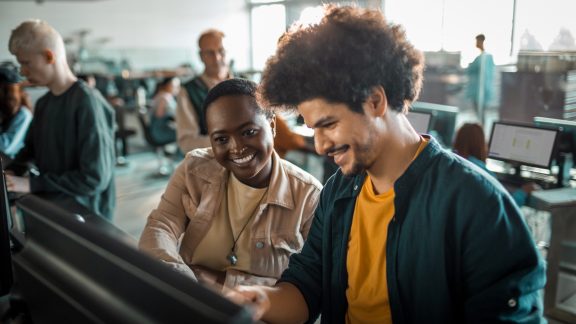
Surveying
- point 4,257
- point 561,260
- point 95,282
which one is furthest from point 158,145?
point 95,282

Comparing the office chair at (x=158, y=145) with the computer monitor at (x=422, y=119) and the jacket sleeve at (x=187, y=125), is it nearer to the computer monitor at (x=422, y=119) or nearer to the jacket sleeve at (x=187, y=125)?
the jacket sleeve at (x=187, y=125)

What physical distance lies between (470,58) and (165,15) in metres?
8.46

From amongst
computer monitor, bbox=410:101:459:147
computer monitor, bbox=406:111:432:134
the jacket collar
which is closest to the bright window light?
computer monitor, bbox=410:101:459:147

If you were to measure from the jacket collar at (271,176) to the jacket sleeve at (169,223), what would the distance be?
0.06m

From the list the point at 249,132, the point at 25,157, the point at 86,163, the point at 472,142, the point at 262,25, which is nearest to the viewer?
the point at 249,132

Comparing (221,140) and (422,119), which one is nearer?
(221,140)

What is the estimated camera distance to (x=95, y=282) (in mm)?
538

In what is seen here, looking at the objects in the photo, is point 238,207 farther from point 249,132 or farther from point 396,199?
point 396,199

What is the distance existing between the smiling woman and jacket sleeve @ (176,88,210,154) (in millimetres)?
1447

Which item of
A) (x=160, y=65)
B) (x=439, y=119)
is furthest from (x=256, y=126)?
(x=160, y=65)

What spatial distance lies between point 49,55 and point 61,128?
0.97ft

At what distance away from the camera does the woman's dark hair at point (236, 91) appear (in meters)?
1.26

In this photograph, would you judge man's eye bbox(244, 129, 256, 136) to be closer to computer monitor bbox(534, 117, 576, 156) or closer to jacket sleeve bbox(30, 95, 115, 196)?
jacket sleeve bbox(30, 95, 115, 196)

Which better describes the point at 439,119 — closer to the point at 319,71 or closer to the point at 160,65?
the point at 319,71
